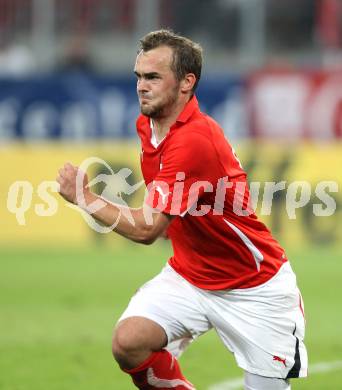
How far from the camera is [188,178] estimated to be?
5.54m

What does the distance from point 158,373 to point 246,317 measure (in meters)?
0.55

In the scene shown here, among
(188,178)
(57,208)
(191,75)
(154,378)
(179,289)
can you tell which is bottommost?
(57,208)

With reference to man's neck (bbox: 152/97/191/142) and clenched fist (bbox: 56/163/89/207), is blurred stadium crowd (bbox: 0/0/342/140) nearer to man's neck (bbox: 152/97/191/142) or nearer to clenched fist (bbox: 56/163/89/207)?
man's neck (bbox: 152/97/191/142)

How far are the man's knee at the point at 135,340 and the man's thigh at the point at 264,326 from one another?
0.35 metres

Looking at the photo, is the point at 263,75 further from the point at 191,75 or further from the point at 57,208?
the point at 191,75

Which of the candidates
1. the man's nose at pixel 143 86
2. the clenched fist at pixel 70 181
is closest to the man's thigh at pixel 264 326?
the clenched fist at pixel 70 181

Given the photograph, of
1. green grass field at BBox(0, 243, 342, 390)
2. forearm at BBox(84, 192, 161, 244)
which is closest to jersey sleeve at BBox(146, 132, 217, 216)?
forearm at BBox(84, 192, 161, 244)

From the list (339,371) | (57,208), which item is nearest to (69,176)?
(339,371)

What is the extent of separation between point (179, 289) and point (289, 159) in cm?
1024

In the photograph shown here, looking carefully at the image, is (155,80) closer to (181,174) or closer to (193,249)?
(181,174)

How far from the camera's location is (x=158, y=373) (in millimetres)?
5809

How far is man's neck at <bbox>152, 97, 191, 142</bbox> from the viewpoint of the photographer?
5.71 meters

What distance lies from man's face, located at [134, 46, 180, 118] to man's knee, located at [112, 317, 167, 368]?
1.09 meters

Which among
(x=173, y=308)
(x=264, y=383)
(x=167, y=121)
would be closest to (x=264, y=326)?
(x=264, y=383)
